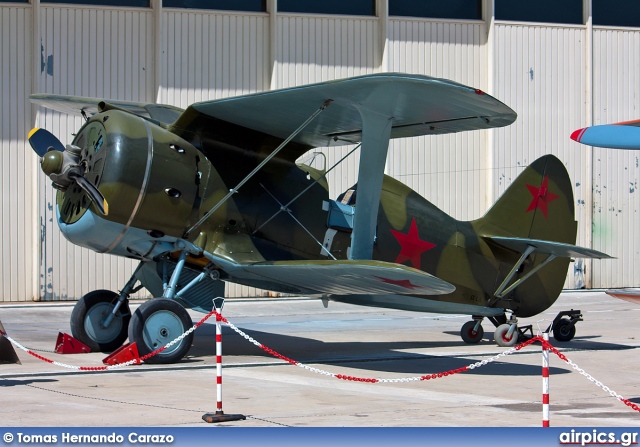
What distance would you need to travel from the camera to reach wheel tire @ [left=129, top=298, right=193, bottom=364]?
1045 cm

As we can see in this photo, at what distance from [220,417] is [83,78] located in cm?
1453

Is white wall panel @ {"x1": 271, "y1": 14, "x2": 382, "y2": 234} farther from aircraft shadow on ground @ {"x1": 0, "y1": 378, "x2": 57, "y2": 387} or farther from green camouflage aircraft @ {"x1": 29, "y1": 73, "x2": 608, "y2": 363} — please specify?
aircraft shadow on ground @ {"x1": 0, "y1": 378, "x2": 57, "y2": 387}

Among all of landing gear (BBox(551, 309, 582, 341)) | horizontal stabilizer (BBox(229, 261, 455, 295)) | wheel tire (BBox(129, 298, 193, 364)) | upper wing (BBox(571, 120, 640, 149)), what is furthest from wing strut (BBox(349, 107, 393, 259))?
landing gear (BBox(551, 309, 582, 341))

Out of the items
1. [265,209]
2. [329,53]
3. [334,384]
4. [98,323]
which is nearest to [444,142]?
[329,53]

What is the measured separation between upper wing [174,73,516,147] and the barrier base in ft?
13.3

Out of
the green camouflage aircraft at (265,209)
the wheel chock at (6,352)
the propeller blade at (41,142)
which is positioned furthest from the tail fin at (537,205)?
the wheel chock at (6,352)

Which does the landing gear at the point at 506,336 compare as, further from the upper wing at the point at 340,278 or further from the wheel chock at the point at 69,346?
the wheel chock at the point at 69,346

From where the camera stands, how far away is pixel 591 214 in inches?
905

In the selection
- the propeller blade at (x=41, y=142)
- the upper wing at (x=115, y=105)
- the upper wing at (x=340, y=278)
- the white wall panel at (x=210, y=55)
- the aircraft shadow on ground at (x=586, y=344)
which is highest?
the white wall panel at (x=210, y=55)

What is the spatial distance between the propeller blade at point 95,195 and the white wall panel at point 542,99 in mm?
13633

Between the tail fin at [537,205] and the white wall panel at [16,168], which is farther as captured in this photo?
the white wall panel at [16,168]

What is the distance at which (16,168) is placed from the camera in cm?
1972

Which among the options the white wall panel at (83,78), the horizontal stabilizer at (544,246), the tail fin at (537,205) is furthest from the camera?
the white wall panel at (83,78)

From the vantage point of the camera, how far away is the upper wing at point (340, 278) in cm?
982
